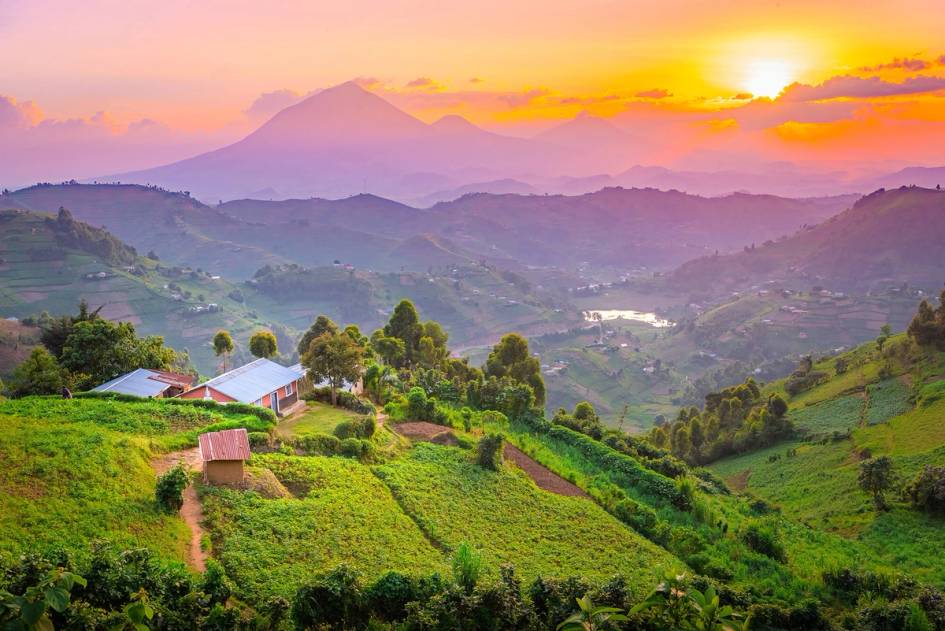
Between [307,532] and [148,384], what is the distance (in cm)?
1879

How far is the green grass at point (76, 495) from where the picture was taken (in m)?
14.3

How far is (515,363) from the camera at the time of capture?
166 ft

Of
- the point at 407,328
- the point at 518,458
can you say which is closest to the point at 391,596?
the point at 518,458

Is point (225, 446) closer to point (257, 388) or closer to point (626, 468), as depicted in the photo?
point (257, 388)

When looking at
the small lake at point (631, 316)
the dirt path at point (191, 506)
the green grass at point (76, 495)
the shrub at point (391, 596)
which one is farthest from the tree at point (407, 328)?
the small lake at point (631, 316)

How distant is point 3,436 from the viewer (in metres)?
17.8

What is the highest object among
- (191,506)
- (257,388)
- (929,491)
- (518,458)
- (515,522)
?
(257,388)

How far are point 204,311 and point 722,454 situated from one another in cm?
10863

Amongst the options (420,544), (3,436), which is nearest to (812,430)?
(420,544)

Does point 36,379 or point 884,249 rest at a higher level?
point 36,379

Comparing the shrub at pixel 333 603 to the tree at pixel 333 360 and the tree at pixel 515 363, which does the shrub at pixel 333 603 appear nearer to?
the tree at pixel 333 360

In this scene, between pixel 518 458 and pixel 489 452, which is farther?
pixel 518 458

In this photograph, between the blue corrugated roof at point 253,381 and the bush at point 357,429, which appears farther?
the blue corrugated roof at point 253,381

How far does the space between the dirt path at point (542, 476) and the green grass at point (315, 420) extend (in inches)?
300
